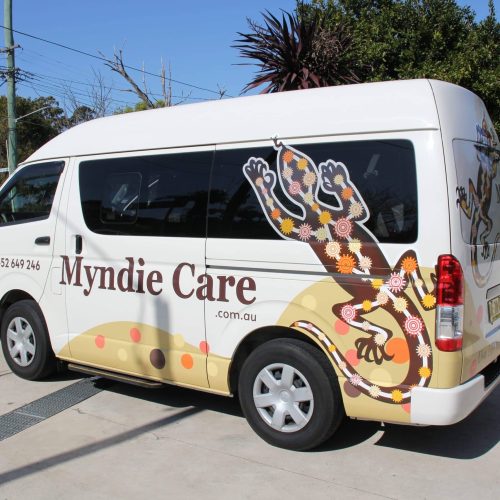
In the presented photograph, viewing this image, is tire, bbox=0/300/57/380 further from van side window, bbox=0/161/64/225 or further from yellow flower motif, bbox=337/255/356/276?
yellow flower motif, bbox=337/255/356/276

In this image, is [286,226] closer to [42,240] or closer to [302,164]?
[302,164]

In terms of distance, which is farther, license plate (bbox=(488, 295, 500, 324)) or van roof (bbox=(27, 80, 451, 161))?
license plate (bbox=(488, 295, 500, 324))

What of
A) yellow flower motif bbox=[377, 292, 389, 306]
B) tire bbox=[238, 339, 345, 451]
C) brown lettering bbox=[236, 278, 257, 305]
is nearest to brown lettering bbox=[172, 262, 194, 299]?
brown lettering bbox=[236, 278, 257, 305]

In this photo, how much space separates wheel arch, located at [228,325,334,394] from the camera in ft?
12.6

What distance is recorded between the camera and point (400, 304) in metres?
3.39

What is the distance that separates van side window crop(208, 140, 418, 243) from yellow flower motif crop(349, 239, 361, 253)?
0.12 meters

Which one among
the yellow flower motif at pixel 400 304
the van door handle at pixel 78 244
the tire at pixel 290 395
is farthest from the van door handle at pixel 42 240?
the yellow flower motif at pixel 400 304

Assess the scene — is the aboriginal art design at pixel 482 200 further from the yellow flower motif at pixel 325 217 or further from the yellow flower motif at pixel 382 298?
the yellow flower motif at pixel 325 217

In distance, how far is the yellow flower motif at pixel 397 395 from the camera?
136 inches

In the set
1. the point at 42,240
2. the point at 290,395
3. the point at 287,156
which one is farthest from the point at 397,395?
the point at 42,240

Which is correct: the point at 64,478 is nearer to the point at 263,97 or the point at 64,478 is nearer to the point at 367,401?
the point at 367,401

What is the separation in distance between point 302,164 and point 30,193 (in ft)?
9.60

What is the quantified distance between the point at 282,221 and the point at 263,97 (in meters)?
0.98

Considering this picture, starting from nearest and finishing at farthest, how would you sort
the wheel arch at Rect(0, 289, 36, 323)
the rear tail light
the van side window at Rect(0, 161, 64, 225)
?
the rear tail light, the van side window at Rect(0, 161, 64, 225), the wheel arch at Rect(0, 289, 36, 323)
